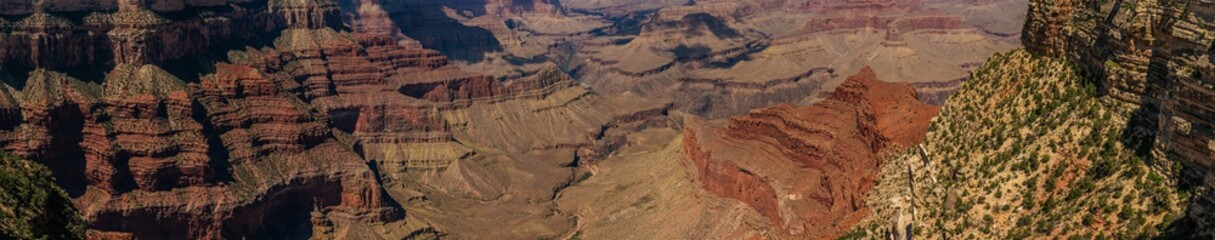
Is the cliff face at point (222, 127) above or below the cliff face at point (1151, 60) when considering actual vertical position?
below

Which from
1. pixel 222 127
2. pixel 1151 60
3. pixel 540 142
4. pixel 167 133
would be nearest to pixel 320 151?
pixel 222 127

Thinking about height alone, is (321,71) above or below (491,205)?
above

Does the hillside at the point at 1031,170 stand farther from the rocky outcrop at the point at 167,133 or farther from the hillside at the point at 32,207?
the rocky outcrop at the point at 167,133

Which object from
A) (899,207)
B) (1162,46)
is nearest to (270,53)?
(899,207)

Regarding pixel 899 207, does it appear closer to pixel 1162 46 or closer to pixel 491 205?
pixel 1162 46

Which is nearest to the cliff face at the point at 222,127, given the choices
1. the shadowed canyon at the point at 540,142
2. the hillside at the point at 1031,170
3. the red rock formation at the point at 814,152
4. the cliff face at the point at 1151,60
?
the shadowed canyon at the point at 540,142
